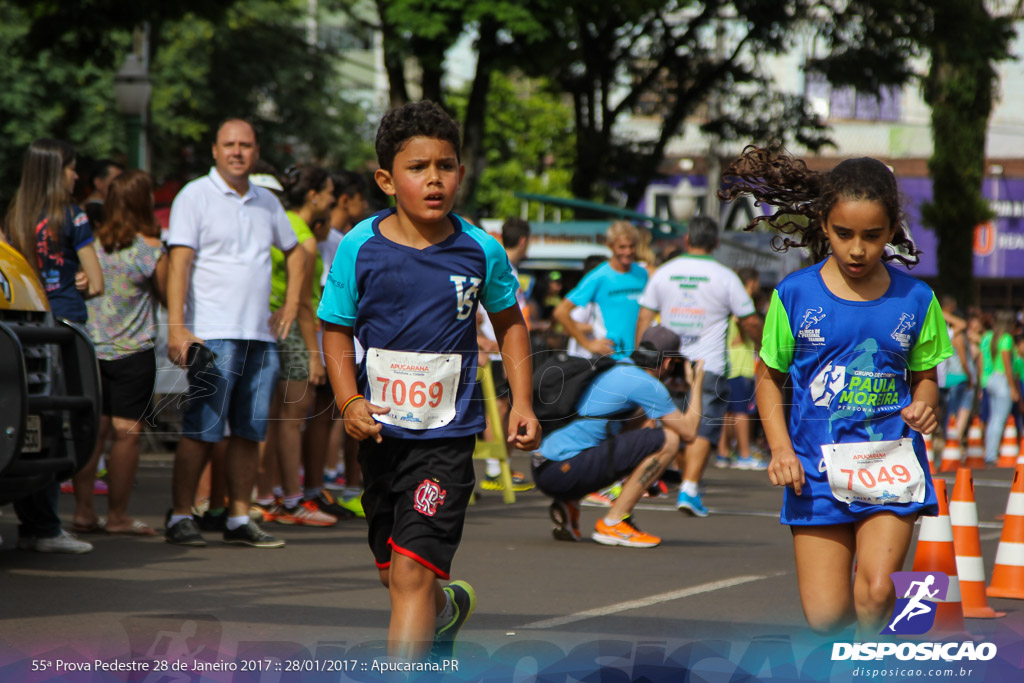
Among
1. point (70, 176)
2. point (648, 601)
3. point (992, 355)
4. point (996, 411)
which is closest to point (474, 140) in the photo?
point (992, 355)

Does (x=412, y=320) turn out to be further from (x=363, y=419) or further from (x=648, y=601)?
(x=648, y=601)

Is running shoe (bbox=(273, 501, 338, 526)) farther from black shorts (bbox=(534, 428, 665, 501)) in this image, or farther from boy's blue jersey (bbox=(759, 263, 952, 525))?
boy's blue jersey (bbox=(759, 263, 952, 525))

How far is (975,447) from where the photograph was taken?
673 inches

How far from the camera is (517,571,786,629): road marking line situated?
5953mm

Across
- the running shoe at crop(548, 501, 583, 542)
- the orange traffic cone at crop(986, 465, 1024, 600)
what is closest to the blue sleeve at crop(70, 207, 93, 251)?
the running shoe at crop(548, 501, 583, 542)

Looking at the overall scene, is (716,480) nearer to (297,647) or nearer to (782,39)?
(297,647)

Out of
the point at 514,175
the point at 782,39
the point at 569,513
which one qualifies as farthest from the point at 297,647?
the point at 514,175

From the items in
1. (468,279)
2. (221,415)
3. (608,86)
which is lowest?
(221,415)

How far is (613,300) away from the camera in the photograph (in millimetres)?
11203

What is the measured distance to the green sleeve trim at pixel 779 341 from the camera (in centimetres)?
447

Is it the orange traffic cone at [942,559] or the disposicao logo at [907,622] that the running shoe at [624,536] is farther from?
the disposicao logo at [907,622]

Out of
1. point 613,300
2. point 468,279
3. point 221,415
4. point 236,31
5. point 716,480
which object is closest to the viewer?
point 468,279

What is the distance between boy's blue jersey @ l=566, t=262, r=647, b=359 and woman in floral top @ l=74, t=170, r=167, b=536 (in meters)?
4.08

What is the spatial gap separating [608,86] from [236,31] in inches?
560
